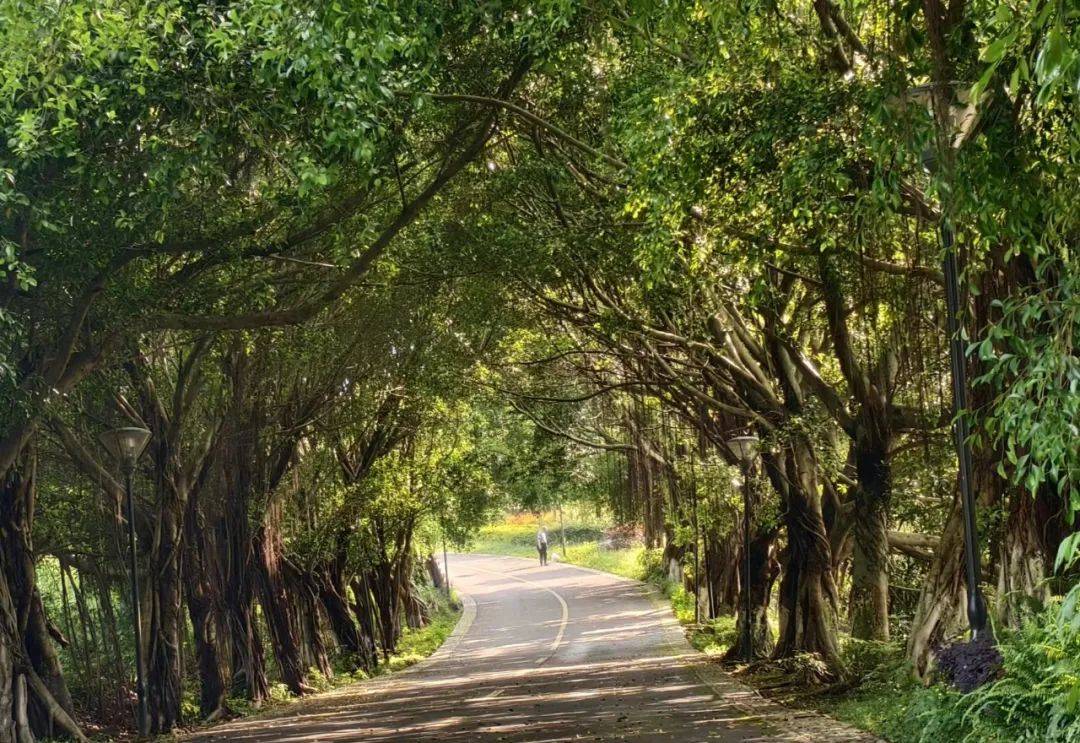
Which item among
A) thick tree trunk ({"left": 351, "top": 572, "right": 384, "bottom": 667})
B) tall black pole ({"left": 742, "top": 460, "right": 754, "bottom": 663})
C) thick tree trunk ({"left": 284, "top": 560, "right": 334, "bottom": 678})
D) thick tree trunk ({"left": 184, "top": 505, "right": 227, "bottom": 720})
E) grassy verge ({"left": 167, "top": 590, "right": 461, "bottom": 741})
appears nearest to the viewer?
thick tree trunk ({"left": 184, "top": 505, "right": 227, "bottom": 720})

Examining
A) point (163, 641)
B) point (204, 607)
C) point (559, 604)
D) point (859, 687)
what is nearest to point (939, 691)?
point (859, 687)

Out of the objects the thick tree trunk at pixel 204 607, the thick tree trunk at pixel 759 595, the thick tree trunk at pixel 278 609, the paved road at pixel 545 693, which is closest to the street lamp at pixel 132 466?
the paved road at pixel 545 693

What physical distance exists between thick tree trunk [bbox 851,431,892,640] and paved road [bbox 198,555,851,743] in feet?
8.98

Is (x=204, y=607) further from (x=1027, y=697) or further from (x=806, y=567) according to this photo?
(x=1027, y=697)

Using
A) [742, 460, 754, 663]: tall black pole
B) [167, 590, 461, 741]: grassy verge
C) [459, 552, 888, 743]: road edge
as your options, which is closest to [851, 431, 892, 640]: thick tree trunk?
[459, 552, 888, 743]: road edge

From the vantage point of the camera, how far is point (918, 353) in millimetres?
12438

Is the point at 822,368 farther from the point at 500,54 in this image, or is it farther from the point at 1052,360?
the point at 1052,360

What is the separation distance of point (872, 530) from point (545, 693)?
5849mm

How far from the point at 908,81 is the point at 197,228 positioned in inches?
248

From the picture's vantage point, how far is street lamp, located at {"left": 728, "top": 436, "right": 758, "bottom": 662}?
17.2 meters

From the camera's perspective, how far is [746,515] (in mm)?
18922

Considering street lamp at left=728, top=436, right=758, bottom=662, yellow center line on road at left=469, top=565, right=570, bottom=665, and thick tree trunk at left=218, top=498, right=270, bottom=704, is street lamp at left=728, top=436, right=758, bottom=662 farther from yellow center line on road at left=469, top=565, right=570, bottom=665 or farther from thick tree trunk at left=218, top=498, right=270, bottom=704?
thick tree trunk at left=218, top=498, right=270, bottom=704

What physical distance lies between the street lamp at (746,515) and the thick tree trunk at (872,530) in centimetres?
208

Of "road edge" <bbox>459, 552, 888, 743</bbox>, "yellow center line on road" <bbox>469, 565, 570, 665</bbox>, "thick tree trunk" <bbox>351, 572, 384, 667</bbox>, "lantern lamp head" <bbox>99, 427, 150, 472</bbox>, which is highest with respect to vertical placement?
"lantern lamp head" <bbox>99, 427, 150, 472</bbox>
